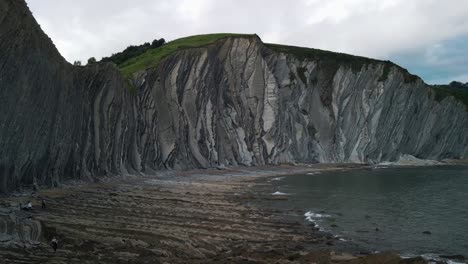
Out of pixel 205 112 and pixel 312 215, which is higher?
pixel 205 112

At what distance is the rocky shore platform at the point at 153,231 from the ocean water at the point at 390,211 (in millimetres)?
2568

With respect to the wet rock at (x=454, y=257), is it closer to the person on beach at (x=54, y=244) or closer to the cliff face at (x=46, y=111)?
the person on beach at (x=54, y=244)

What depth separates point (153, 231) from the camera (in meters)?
21.9

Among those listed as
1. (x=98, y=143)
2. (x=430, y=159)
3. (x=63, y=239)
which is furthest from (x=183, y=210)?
(x=430, y=159)

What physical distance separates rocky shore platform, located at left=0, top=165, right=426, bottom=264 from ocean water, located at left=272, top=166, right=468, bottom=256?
257 centimetres

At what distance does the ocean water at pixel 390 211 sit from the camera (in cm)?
2417

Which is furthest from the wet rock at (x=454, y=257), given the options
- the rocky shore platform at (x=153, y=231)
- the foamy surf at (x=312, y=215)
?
the foamy surf at (x=312, y=215)

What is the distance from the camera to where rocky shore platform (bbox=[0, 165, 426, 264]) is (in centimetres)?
1750

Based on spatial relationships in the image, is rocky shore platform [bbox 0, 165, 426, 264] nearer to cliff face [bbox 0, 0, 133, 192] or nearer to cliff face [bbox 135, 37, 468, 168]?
cliff face [bbox 0, 0, 133, 192]

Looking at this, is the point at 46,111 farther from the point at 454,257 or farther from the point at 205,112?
the point at 205,112


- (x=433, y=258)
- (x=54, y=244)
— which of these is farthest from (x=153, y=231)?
(x=433, y=258)

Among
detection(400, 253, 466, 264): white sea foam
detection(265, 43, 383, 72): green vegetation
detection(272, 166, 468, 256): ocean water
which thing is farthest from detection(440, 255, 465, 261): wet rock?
detection(265, 43, 383, 72): green vegetation

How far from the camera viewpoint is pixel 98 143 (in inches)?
1828

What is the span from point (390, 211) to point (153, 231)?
1948 centimetres
